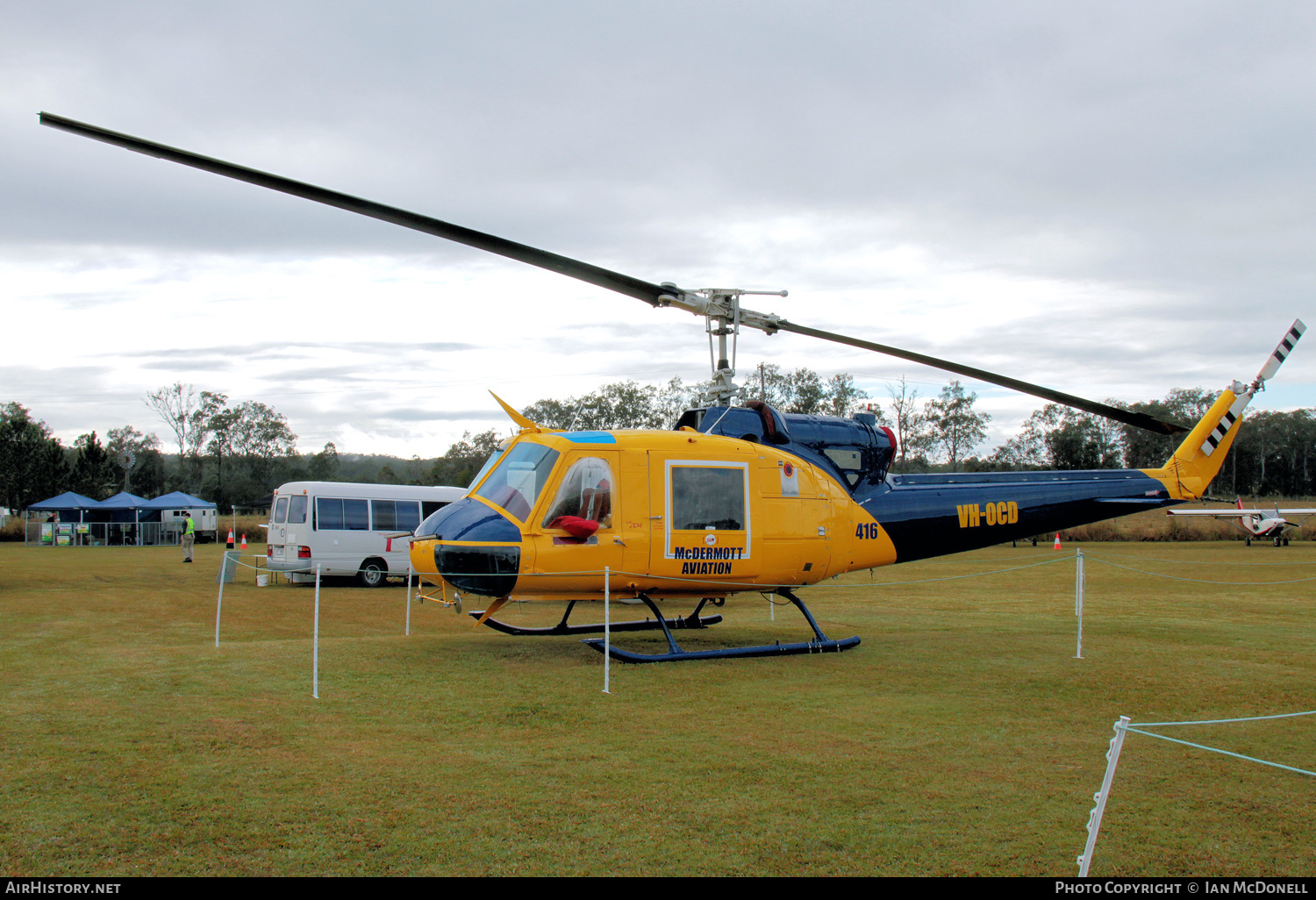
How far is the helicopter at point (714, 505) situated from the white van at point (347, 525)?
11077mm

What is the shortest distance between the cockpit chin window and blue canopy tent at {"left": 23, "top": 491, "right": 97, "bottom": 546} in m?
42.8

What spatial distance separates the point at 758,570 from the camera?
32.3 feet

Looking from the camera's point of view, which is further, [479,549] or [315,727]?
[479,549]

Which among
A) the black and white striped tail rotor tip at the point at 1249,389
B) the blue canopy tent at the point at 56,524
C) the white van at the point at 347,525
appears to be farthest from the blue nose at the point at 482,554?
the blue canopy tent at the point at 56,524

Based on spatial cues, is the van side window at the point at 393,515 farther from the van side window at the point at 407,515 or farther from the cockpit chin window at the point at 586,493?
the cockpit chin window at the point at 586,493

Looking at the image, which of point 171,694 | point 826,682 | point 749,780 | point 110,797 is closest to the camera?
point 110,797

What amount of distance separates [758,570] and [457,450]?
5749cm

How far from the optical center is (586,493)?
30.1ft

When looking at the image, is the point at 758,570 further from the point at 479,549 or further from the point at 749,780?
the point at 749,780

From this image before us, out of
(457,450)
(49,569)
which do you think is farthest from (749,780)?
(457,450)

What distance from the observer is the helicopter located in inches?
352

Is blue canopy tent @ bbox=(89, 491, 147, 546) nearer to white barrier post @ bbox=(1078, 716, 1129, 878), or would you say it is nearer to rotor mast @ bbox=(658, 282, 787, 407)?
rotor mast @ bbox=(658, 282, 787, 407)

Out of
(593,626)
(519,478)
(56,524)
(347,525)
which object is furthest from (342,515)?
(56,524)

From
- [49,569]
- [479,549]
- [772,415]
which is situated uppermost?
[772,415]
